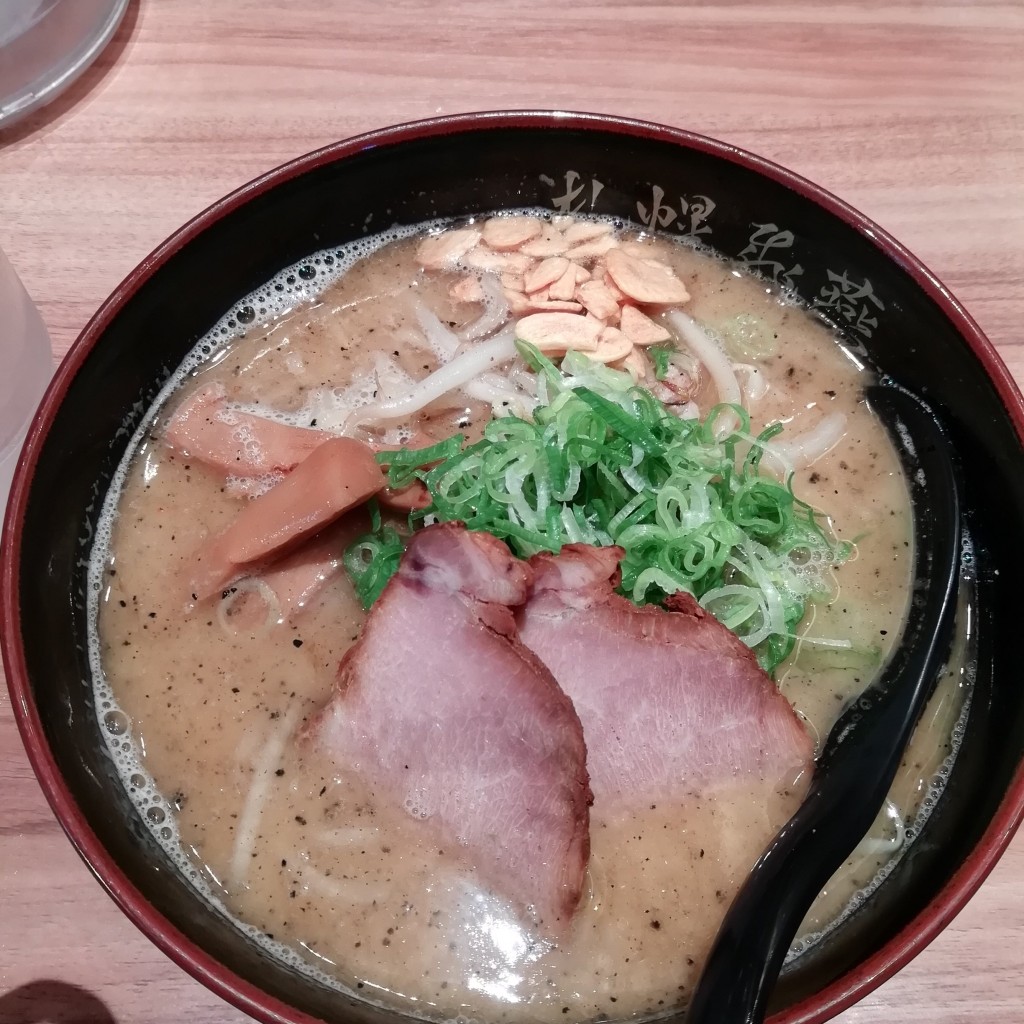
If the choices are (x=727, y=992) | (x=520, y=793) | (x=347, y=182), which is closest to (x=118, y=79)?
(x=347, y=182)

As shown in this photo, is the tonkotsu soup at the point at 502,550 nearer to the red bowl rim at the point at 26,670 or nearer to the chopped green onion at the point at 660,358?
the chopped green onion at the point at 660,358

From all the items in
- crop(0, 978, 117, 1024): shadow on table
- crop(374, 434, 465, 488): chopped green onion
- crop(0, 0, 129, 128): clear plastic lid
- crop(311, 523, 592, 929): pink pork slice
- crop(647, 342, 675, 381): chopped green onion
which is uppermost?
crop(0, 0, 129, 128): clear plastic lid

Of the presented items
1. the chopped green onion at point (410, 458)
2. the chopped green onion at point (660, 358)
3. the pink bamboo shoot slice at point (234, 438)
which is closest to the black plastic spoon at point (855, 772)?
the chopped green onion at point (660, 358)

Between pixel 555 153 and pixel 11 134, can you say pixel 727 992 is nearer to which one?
pixel 555 153

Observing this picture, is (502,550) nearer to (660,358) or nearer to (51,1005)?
(660,358)

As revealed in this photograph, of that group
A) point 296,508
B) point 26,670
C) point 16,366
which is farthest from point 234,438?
point 26,670

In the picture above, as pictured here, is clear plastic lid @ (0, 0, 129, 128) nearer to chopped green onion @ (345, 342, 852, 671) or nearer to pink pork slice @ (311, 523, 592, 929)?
chopped green onion @ (345, 342, 852, 671)

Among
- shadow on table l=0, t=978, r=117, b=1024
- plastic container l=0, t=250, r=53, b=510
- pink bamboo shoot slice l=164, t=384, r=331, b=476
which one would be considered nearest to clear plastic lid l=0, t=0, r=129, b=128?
plastic container l=0, t=250, r=53, b=510
